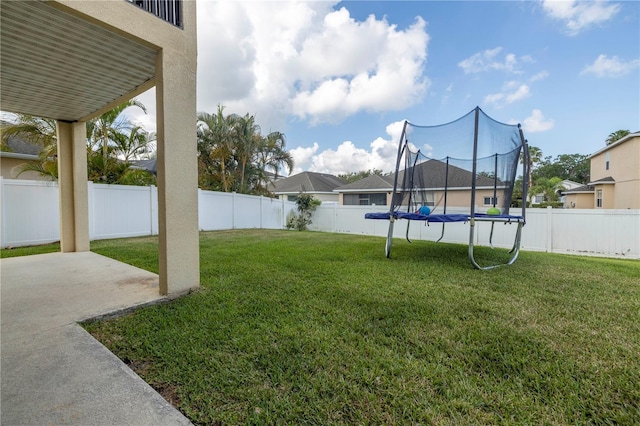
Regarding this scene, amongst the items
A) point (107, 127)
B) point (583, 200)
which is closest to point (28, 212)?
point (107, 127)

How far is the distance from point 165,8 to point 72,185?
16.1ft

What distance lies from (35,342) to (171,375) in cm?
142

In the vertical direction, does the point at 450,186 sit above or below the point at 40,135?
below

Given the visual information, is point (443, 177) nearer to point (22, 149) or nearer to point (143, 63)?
point (143, 63)

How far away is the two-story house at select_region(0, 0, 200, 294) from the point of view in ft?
8.79

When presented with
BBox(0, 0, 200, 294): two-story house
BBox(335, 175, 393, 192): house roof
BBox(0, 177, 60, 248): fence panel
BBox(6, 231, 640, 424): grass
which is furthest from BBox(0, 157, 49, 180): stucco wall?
BBox(335, 175, 393, 192): house roof

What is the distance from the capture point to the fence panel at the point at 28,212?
21.4 feet

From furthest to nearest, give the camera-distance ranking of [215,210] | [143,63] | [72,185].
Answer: [215,210] → [72,185] → [143,63]

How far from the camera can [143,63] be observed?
3.44 metres

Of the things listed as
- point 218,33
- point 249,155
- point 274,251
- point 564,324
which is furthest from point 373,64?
point 564,324

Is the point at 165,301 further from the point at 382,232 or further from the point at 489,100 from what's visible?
the point at 489,100

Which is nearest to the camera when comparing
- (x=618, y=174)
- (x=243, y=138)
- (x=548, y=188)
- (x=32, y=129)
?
(x=32, y=129)

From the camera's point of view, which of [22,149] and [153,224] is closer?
[153,224]

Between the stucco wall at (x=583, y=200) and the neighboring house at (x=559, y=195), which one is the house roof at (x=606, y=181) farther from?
the neighboring house at (x=559, y=195)
